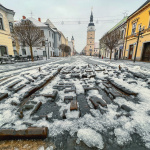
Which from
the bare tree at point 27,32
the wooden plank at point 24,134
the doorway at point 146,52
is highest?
the bare tree at point 27,32

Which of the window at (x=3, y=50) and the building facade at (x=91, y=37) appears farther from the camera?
the building facade at (x=91, y=37)

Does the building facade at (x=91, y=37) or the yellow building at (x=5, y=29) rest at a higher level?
the building facade at (x=91, y=37)

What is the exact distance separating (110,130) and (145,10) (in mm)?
17073

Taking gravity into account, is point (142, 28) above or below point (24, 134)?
above

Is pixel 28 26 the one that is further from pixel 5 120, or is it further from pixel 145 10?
pixel 145 10

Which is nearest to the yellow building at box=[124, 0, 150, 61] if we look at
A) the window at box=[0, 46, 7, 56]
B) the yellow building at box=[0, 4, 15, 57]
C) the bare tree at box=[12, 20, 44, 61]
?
the bare tree at box=[12, 20, 44, 61]

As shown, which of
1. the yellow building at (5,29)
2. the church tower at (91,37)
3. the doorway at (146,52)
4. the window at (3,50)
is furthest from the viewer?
the church tower at (91,37)

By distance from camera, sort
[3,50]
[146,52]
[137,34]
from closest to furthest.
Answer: [146,52]
[137,34]
[3,50]

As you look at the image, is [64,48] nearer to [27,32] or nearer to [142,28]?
[27,32]

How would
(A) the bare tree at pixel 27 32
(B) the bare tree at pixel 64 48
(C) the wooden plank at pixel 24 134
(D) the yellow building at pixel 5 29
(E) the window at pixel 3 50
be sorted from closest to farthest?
(C) the wooden plank at pixel 24 134
(A) the bare tree at pixel 27 32
(D) the yellow building at pixel 5 29
(E) the window at pixel 3 50
(B) the bare tree at pixel 64 48

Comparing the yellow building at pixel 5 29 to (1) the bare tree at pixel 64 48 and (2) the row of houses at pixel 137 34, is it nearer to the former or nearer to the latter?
(2) the row of houses at pixel 137 34

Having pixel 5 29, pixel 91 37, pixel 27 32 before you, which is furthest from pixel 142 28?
pixel 91 37

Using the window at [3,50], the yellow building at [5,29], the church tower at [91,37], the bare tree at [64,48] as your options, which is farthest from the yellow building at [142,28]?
the church tower at [91,37]

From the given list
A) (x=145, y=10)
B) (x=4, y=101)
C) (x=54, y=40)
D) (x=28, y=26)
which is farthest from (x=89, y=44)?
(x=4, y=101)
